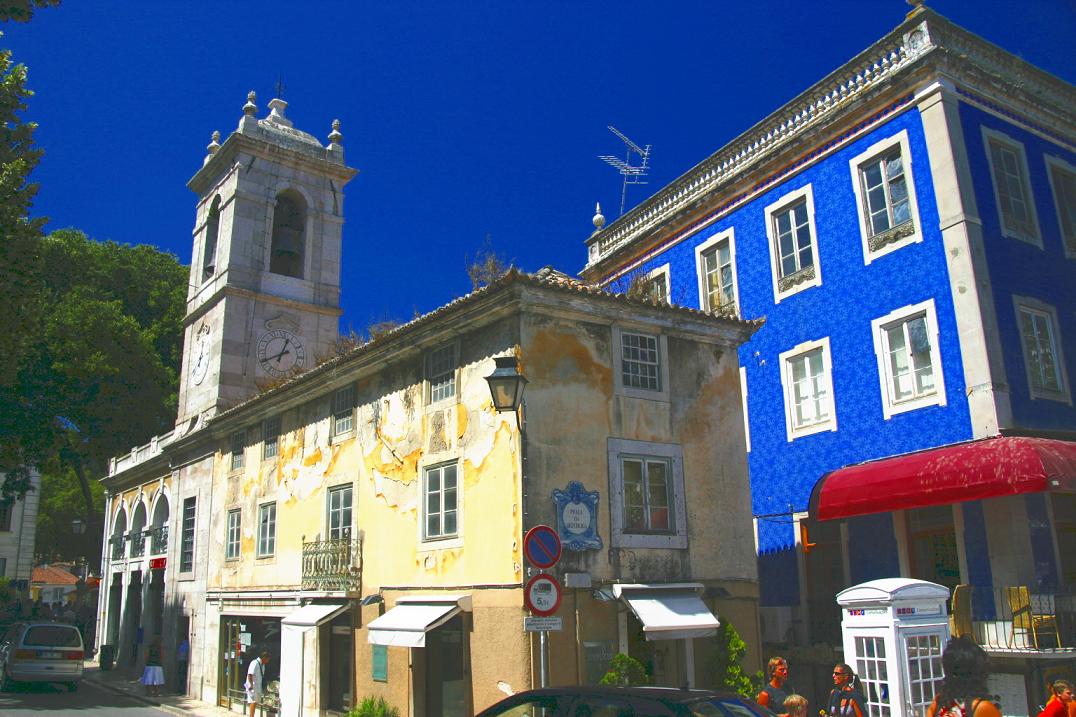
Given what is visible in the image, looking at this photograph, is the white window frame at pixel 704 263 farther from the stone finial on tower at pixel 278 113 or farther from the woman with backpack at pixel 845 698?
the stone finial on tower at pixel 278 113

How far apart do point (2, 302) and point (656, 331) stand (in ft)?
37.0

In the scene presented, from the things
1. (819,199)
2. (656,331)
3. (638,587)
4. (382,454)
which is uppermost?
A: (819,199)

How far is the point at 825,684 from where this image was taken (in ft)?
53.8

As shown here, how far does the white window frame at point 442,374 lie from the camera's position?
1470 centimetres

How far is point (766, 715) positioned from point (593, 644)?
600 centimetres

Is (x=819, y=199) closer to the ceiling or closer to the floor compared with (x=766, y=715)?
closer to the ceiling

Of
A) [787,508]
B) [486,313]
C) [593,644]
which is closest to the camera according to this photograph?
[593,644]

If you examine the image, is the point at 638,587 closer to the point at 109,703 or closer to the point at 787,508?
the point at 787,508

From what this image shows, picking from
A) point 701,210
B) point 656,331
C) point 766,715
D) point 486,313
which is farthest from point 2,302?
point 701,210

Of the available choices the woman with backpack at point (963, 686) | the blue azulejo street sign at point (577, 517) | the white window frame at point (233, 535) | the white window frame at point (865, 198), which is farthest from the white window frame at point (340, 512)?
the white window frame at point (865, 198)

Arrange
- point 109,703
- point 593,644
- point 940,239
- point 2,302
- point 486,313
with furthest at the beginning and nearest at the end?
point 109,703 < point 940,239 < point 2,302 < point 486,313 < point 593,644

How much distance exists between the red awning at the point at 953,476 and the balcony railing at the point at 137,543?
24.1 m

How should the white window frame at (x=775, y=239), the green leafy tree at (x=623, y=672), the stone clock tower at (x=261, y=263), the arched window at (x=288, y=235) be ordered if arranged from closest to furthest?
1. the green leafy tree at (x=623, y=672)
2. the white window frame at (x=775, y=239)
3. the stone clock tower at (x=261, y=263)
4. the arched window at (x=288, y=235)

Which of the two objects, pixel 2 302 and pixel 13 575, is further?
pixel 13 575
